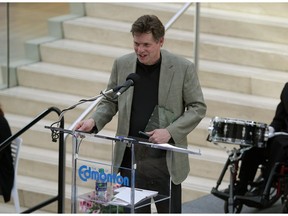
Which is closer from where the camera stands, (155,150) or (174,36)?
(155,150)

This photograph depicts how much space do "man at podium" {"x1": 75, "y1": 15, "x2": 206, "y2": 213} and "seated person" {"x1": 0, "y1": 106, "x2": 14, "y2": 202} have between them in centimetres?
221

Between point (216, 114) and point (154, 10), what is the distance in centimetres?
133

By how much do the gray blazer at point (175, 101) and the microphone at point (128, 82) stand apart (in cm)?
20

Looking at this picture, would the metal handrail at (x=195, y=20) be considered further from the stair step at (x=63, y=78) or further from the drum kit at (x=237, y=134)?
the drum kit at (x=237, y=134)

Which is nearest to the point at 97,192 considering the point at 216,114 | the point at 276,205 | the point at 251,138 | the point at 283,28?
the point at 251,138

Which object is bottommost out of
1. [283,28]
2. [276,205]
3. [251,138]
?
[276,205]

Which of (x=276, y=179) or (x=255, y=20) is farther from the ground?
(x=255, y=20)

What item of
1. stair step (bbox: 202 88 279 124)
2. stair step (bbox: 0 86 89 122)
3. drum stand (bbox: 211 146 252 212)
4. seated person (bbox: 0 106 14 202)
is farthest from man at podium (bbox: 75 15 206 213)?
stair step (bbox: 0 86 89 122)

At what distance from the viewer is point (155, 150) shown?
4.67m

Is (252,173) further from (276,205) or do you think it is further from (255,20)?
(255,20)

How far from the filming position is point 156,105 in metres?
4.84

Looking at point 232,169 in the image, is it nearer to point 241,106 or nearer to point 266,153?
point 266,153

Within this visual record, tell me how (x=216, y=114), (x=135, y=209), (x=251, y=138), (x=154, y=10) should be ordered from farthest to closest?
(x=154, y=10)
(x=216, y=114)
(x=251, y=138)
(x=135, y=209)

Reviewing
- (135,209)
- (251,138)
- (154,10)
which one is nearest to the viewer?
(135,209)
